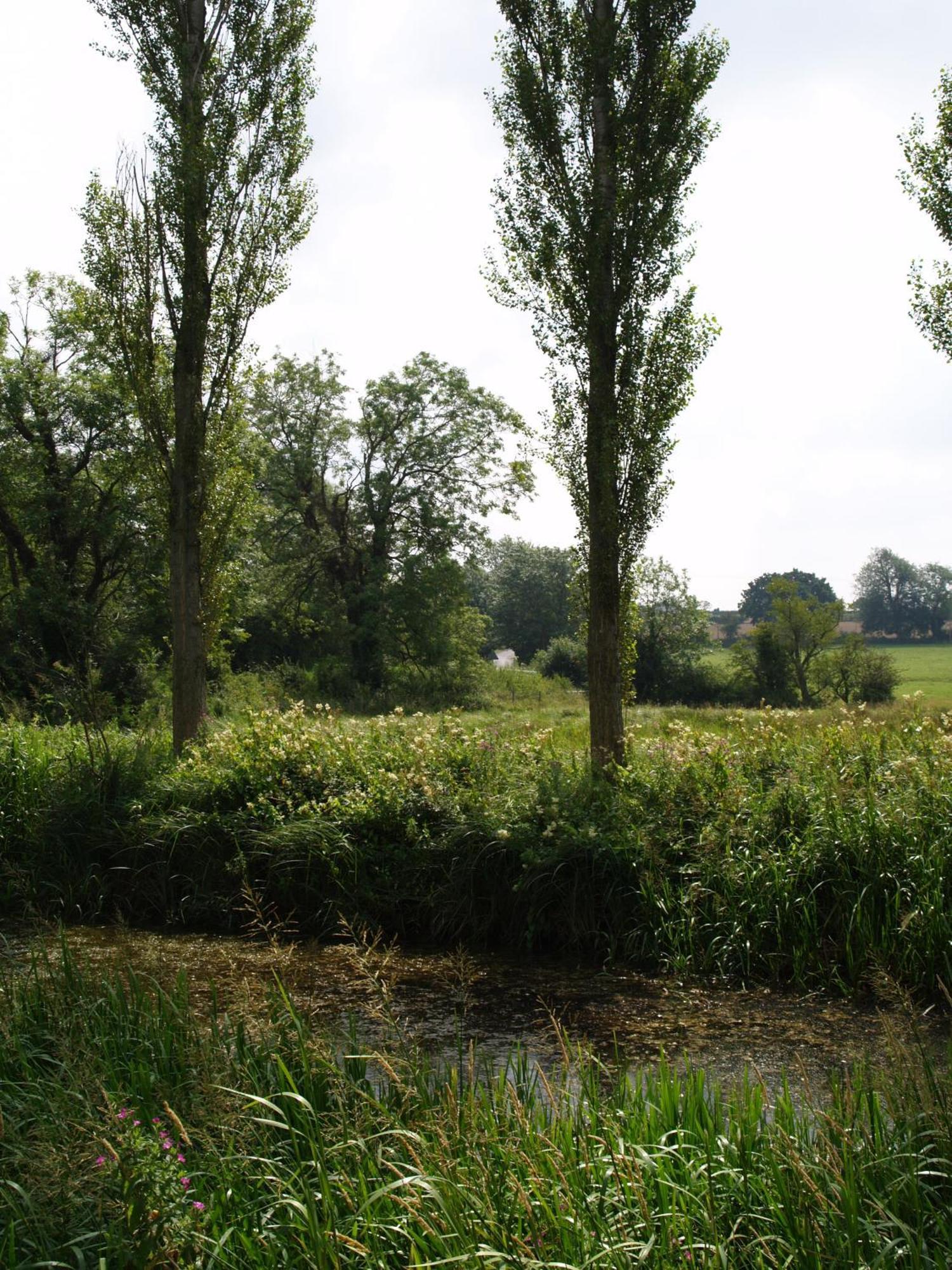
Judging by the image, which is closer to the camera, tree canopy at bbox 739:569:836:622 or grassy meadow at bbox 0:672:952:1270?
grassy meadow at bbox 0:672:952:1270

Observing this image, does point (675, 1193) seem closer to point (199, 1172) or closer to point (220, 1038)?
point (199, 1172)

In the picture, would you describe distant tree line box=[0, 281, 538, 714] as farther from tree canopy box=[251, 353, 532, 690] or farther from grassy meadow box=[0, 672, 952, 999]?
grassy meadow box=[0, 672, 952, 999]

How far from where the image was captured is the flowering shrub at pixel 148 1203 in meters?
2.35

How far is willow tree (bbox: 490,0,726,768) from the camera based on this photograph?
9.87 meters

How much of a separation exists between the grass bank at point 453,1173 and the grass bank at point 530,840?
7.15ft

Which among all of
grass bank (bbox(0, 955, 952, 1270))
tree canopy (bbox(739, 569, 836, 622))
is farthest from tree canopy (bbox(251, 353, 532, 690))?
tree canopy (bbox(739, 569, 836, 622))

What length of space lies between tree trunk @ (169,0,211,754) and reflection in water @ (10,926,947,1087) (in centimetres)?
509

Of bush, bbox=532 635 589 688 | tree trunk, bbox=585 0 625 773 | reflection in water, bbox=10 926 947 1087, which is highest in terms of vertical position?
tree trunk, bbox=585 0 625 773

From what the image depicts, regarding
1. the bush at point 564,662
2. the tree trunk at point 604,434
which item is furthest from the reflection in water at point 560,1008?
the bush at point 564,662

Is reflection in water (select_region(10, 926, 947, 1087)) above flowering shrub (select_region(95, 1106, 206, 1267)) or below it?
below

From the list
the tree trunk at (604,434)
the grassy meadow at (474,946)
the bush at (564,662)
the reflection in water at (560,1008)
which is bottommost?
the reflection in water at (560,1008)

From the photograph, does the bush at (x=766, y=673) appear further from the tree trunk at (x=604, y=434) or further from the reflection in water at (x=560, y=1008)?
the reflection in water at (x=560, y=1008)

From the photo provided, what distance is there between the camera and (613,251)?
32.6 ft

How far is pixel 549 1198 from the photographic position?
99.9 inches
